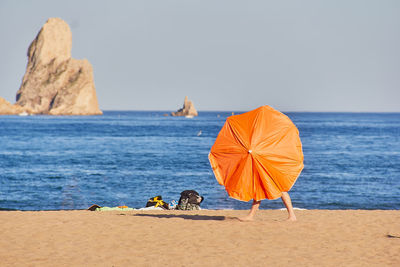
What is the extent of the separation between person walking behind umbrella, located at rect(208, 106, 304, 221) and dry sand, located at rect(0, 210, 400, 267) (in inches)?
34.6

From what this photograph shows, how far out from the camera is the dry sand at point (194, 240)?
29.4 feet

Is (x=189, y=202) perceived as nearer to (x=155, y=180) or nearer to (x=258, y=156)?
(x=258, y=156)

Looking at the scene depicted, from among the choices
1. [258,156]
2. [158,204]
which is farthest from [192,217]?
[158,204]

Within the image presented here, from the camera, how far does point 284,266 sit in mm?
Answer: 8562

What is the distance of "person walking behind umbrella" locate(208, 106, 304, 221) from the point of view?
11.6 m

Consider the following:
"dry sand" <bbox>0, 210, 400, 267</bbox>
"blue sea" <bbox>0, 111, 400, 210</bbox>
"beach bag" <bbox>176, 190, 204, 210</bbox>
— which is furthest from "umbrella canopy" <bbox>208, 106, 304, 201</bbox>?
"blue sea" <bbox>0, 111, 400, 210</bbox>

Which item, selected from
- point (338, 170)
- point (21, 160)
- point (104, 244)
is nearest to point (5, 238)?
point (104, 244)

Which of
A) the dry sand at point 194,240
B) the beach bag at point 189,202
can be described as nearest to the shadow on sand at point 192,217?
the dry sand at point 194,240

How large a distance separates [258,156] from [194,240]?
2.33 m

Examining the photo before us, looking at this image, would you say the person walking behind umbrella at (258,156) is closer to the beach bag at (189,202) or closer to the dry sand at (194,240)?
the dry sand at (194,240)

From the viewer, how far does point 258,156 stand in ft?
38.1

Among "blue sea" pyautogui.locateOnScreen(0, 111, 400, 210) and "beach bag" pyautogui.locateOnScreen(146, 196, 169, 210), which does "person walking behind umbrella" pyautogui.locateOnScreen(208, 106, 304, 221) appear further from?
"blue sea" pyautogui.locateOnScreen(0, 111, 400, 210)

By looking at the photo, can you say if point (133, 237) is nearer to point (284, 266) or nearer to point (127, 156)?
point (284, 266)

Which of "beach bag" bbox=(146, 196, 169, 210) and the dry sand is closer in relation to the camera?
the dry sand
